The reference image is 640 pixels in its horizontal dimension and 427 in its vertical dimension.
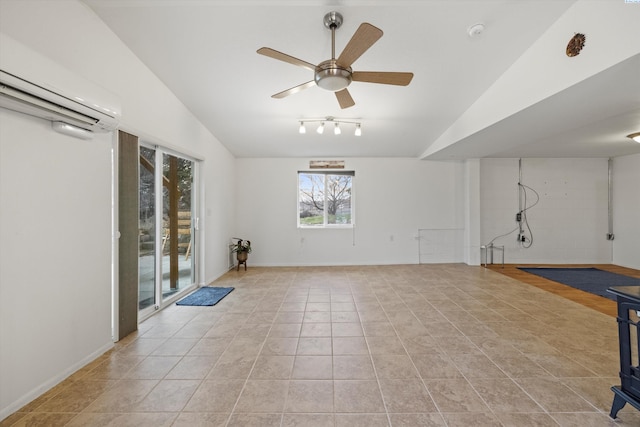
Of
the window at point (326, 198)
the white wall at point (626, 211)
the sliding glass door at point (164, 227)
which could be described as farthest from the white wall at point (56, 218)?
the white wall at point (626, 211)

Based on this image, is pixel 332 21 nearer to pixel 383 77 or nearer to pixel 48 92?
pixel 383 77

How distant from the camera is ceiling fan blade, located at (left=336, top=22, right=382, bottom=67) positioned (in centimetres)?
168

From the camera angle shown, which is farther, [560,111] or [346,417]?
[560,111]

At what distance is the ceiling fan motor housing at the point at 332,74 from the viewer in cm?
207

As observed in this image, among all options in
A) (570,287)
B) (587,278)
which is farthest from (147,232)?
(587,278)

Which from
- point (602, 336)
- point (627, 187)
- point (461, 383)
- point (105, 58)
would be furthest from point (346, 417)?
point (627, 187)

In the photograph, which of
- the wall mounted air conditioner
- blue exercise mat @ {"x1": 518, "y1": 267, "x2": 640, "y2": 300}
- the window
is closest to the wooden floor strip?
blue exercise mat @ {"x1": 518, "y1": 267, "x2": 640, "y2": 300}

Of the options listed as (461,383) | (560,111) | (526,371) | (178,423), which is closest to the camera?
(178,423)

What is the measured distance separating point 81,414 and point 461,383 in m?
2.50

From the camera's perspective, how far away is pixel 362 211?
6.18m

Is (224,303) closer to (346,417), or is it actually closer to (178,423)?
(178,423)

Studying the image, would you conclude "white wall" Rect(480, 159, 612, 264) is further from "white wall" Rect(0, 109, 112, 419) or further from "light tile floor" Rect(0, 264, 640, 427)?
"white wall" Rect(0, 109, 112, 419)

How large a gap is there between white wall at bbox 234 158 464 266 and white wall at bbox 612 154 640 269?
3.36 m

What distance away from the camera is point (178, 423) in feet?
5.28
